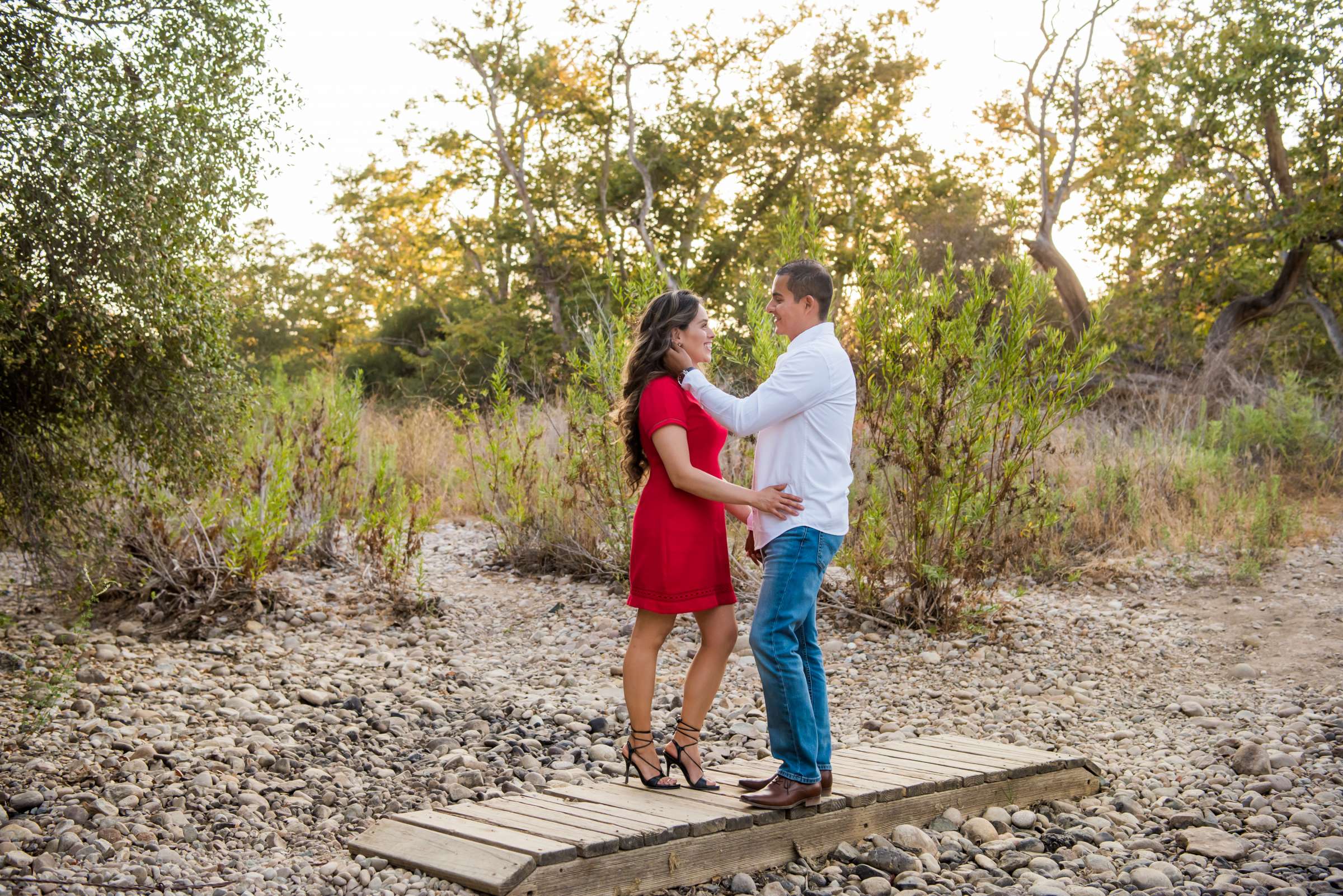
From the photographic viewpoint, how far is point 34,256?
15.9 ft

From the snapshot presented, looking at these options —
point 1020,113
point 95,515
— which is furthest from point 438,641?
point 1020,113

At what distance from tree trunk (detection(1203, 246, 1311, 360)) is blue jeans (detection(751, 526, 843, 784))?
16.1 metres

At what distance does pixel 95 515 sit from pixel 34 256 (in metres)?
1.63

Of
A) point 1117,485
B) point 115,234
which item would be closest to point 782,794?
point 115,234

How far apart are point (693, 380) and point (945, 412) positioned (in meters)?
3.80

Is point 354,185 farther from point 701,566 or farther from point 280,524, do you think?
point 701,566

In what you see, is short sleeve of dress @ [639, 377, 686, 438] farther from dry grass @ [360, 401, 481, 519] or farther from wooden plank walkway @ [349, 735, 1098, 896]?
dry grass @ [360, 401, 481, 519]

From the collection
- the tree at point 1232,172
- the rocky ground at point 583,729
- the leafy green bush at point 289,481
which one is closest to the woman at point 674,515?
the rocky ground at point 583,729

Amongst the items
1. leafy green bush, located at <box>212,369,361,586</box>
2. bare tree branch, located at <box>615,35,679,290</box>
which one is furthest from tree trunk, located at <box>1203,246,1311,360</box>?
leafy green bush, located at <box>212,369,361,586</box>

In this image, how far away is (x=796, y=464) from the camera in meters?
3.77

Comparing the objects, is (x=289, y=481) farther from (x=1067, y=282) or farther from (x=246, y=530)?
(x=1067, y=282)

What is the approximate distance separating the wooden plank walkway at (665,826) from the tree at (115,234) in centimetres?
261

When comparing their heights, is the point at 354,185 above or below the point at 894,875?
above

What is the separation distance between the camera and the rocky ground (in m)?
4.08
